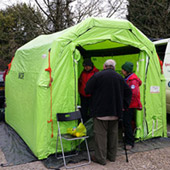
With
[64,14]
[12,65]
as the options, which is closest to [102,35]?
[12,65]

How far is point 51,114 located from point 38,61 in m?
1.28

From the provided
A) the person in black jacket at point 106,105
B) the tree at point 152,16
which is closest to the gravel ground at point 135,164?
the person in black jacket at point 106,105

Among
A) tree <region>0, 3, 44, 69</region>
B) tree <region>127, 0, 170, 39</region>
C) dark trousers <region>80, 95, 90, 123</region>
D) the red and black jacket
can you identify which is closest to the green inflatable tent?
the red and black jacket

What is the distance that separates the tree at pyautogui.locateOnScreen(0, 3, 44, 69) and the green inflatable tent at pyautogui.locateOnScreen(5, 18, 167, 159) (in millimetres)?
7950

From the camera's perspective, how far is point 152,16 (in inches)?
615

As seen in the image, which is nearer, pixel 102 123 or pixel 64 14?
pixel 102 123

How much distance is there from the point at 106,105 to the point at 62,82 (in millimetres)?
1043

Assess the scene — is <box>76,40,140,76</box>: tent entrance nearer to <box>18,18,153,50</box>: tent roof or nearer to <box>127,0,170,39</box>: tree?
<box>18,18,153,50</box>: tent roof

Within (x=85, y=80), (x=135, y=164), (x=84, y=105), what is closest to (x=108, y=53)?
(x=85, y=80)

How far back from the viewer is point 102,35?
4.90 meters

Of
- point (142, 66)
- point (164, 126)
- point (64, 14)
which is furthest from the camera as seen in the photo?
point (64, 14)

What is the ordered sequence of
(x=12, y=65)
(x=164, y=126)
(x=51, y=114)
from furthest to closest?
(x=12, y=65), (x=164, y=126), (x=51, y=114)

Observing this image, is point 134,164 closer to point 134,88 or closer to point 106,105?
point 106,105

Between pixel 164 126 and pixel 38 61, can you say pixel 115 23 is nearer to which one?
pixel 38 61
